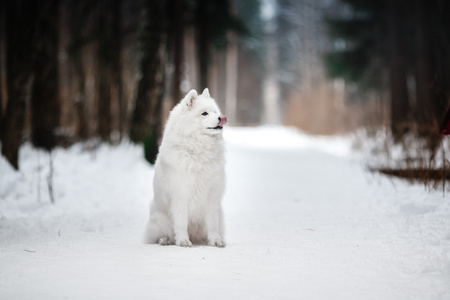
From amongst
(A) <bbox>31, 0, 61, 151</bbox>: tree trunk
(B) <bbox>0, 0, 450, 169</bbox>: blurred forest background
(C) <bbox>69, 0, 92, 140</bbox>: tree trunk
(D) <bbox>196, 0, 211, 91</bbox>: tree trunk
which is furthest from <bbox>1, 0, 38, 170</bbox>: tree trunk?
(D) <bbox>196, 0, 211, 91</bbox>: tree trunk

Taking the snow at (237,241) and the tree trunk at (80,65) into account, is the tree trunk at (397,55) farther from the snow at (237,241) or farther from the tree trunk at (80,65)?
the tree trunk at (80,65)

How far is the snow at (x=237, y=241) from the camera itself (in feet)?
10.4

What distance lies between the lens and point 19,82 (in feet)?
27.1

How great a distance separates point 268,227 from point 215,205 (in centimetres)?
146

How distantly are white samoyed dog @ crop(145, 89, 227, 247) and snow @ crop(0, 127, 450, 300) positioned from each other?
251mm

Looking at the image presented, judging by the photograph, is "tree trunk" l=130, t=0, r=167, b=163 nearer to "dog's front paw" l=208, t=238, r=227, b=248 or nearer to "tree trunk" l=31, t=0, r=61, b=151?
"tree trunk" l=31, t=0, r=61, b=151

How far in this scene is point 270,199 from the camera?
8.00m

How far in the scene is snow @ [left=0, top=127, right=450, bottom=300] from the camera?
317 centimetres

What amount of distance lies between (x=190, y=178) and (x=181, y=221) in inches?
17.0

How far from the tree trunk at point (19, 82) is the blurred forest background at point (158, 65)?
19mm

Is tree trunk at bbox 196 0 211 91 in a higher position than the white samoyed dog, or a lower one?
higher

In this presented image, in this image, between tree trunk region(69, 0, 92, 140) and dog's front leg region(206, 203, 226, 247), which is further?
tree trunk region(69, 0, 92, 140)

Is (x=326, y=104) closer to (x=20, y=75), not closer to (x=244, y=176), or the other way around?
(x=244, y=176)

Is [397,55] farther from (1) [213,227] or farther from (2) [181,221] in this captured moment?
(2) [181,221]
